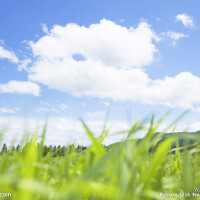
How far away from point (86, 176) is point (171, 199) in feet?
2.34

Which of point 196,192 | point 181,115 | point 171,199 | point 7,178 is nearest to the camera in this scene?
point 7,178

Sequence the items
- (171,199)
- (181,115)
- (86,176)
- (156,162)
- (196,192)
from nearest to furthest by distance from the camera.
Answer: (86,176), (156,162), (171,199), (196,192), (181,115)

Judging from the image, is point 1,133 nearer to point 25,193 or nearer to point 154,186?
point 25,193

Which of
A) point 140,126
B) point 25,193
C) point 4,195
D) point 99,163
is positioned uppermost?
point 140,126

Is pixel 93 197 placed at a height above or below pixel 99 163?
below

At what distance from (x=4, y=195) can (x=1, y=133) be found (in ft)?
1.34

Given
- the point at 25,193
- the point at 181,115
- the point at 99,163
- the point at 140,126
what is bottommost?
the point at 25,193

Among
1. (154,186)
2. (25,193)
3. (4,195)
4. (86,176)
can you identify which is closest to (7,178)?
(25,193)

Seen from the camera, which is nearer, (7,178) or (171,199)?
(7,178)

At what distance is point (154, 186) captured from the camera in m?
1.32

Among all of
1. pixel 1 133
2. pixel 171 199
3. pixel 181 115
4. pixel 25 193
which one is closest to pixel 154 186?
pixel 171 199

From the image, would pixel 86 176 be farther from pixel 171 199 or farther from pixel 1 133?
pixel 1 133

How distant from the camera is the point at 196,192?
4.64 ft

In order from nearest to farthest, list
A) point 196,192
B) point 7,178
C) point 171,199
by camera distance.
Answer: point 7,178, point 171,199, point 196,192
